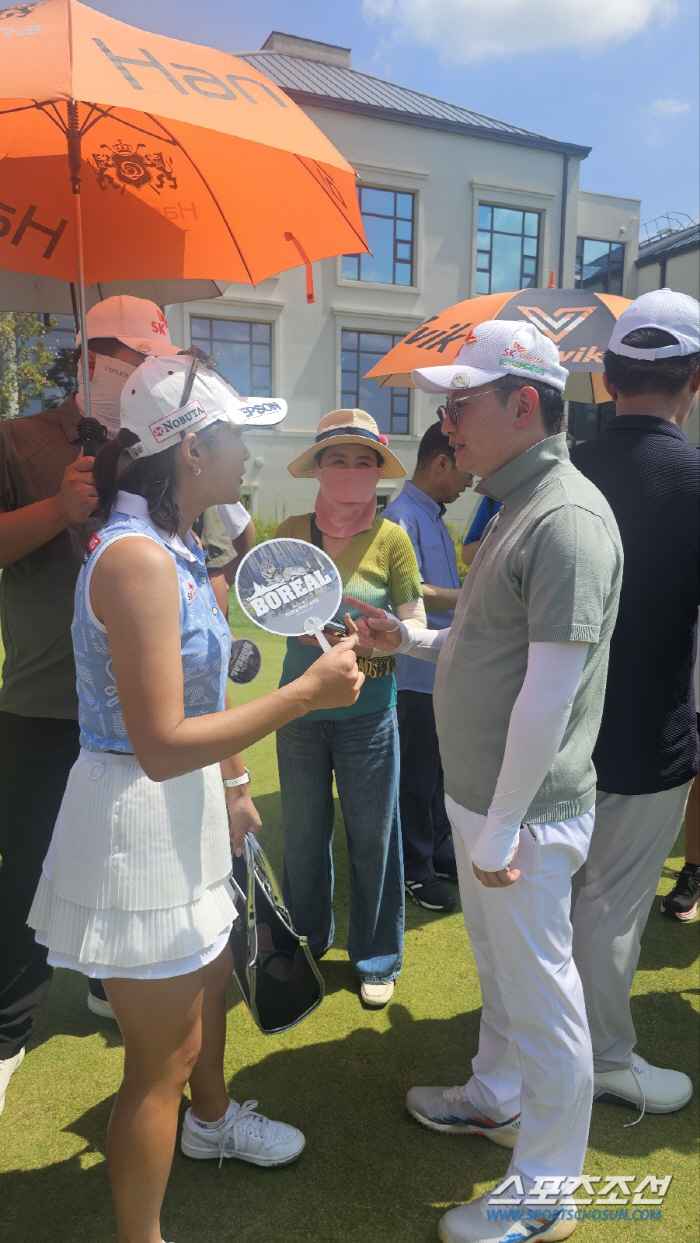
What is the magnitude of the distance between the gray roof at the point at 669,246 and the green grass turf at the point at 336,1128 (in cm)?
2959

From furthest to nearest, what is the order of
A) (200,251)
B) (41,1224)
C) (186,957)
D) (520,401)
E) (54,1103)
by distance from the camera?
(200,251)
(54,1103)
(41,1224)
(520,401)
(186,957)

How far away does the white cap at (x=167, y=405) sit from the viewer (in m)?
1.58

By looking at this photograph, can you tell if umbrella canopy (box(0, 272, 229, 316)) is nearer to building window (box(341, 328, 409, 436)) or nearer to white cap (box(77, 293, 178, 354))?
white cap (box(77, 293, 178, 354))

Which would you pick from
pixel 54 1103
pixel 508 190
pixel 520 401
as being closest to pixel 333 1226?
pixel 54 1103

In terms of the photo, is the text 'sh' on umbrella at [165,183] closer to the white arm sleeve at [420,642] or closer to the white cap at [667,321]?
the white cap at [667,321]

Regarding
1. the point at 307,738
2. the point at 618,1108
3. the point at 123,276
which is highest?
the point at 123,276

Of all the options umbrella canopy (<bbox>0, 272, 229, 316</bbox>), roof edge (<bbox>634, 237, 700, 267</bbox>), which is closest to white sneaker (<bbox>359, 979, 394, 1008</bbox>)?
umbrella canopy (<bbox>0, 272, 229, 316</bbox>)

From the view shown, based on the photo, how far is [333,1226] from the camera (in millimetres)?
2023

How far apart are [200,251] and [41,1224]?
308 centimetres

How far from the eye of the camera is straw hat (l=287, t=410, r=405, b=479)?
2.81 meters

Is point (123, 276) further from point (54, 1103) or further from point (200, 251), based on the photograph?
point (54, 1103)

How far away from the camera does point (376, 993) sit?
2.96 m

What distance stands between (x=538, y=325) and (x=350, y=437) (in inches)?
67.0

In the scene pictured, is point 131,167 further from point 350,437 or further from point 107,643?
point 107,643
